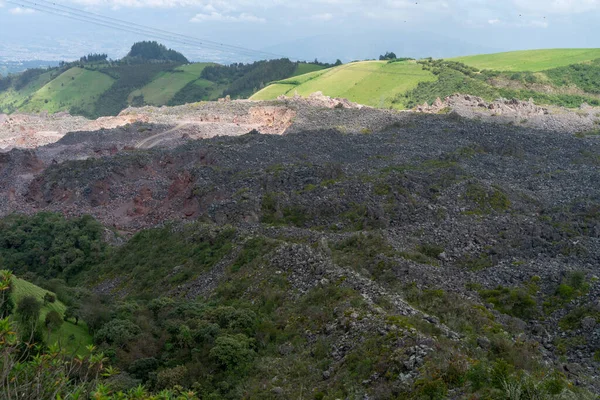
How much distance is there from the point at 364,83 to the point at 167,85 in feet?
170

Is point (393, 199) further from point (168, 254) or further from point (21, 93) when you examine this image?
point (21, 93)

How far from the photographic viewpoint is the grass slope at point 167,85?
A: 110812 millimetres

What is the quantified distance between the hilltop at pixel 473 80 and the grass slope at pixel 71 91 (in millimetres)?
42071

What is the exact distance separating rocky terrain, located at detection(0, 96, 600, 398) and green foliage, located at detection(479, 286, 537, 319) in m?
0.05

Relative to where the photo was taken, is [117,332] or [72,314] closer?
[117,332]

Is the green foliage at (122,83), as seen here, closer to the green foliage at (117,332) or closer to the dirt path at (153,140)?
the dirt path at (153,140)

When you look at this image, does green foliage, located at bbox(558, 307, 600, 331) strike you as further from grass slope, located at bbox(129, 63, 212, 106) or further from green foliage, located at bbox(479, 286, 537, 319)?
grass slope, located at bbox(129, 63, 212, 106)

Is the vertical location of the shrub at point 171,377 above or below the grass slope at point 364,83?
below

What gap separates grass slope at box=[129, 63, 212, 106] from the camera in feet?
364

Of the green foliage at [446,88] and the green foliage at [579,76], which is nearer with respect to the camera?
the green foliage at [446,88]

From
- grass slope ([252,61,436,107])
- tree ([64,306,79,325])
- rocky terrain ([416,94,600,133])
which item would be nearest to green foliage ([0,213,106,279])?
tree ([64,306,79,325])

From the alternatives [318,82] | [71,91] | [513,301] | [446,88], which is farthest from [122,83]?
[513,301]

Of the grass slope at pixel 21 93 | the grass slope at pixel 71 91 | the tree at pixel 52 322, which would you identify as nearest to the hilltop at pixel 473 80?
the grass slope at pixel 71 91

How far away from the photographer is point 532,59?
284 feet
